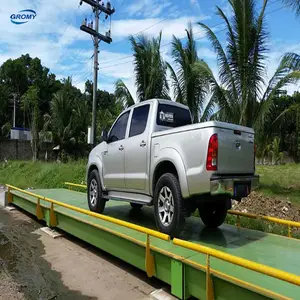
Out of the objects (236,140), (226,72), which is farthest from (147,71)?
(236,140)

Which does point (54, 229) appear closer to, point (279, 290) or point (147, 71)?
point (279, 290)

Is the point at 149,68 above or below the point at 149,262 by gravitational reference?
above

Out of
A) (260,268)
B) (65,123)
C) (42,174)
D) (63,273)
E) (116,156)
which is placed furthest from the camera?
(65,123)

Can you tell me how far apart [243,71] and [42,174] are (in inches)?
504

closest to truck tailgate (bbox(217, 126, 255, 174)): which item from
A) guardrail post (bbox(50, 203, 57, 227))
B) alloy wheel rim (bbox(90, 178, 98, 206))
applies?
alloy wheel rim (bbox(90, 178, 98, 206))

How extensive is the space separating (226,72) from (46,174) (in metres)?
11.9

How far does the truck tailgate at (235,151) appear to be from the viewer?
439 centimetres

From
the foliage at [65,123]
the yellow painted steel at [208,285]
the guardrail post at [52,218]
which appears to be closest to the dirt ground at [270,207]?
the guardrail post at [52,218]

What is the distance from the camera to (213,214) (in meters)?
5.80

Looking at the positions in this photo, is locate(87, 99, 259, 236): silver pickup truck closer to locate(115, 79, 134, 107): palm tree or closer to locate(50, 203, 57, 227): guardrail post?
locate(50, 203, 57, 227): guardrail post

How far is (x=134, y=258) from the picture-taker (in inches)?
193

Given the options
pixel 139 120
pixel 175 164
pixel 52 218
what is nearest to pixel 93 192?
pixel 52 218

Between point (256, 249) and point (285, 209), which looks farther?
point (285, 209)

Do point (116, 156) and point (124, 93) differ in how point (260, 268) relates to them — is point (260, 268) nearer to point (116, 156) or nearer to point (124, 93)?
point (116, 156)
